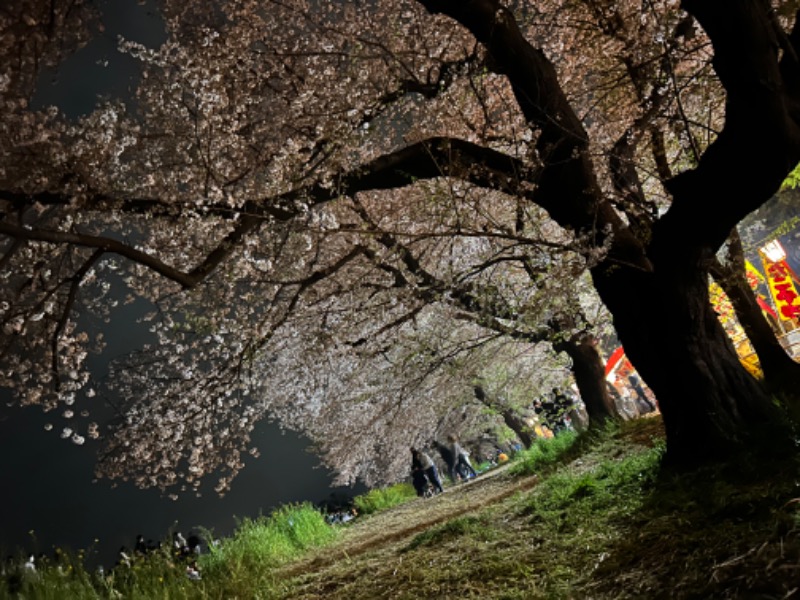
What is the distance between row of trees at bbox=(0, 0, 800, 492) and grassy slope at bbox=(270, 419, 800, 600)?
84cm

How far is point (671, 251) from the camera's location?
17.9 feet

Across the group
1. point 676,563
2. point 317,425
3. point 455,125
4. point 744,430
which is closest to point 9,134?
point 455,125

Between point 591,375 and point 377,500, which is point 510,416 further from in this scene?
point 591,375

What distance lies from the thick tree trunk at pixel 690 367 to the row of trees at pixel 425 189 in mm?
20

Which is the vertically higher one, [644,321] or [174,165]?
[174,165]

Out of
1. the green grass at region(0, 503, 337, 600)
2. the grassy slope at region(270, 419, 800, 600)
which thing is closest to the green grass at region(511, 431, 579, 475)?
the grassy slope at region(270, 419, 800, 600)

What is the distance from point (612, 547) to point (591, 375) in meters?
8.88

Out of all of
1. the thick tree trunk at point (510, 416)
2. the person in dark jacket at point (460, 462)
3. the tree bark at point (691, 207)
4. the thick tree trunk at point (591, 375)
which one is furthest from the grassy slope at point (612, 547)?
Result: the person in dark jacket at point (460, 462)

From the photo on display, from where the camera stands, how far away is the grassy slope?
274 centimetres

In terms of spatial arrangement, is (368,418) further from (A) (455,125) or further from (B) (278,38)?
(B) (278,38)

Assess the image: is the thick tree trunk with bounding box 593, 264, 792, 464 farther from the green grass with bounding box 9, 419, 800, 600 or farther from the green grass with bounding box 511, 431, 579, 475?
the green grass with bounding box 511, 431, 579, 475

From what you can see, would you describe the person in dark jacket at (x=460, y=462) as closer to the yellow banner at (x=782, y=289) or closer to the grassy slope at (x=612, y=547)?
the yellow banner at (x=782, y=289)

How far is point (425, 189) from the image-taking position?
520cm

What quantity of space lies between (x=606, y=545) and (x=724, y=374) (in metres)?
2.42
